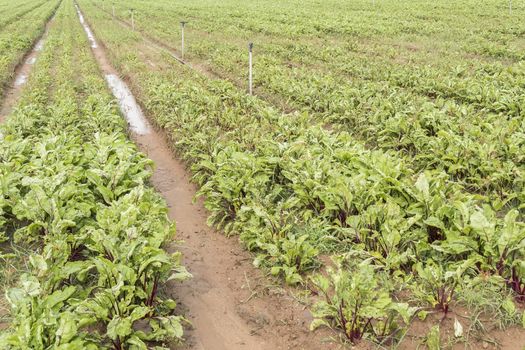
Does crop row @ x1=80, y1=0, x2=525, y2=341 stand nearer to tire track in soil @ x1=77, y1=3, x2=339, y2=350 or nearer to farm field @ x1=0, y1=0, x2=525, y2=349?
farm field @ x1=0, y1=0, x2=525, y2=349

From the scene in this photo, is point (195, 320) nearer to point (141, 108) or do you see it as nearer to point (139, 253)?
point (139, 253)

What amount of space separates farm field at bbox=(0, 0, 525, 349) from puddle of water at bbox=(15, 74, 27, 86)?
4.80 m

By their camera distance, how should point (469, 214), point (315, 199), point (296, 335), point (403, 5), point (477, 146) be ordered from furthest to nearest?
point (403, 5), point (477, 146), point (315, 199), point (469, 214), point (296, 335)

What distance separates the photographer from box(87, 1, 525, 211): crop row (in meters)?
6.69

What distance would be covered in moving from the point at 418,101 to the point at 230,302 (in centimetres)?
725

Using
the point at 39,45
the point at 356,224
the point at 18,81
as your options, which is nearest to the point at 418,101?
the point at 356,224

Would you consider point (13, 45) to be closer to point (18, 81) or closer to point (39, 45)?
point (39, 45)

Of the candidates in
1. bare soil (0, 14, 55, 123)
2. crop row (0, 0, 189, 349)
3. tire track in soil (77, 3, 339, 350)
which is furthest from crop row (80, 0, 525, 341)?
bare soil (0, 14, 55, 123)

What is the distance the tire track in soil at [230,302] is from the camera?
4.23 meters

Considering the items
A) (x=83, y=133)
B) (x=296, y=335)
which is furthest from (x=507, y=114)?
(x=83, y=133)

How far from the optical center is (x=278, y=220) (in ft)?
18.1

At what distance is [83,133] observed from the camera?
8.90 metres

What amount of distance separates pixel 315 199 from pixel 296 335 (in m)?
2.20

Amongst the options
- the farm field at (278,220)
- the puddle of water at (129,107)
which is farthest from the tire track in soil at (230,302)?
the puddle of water at (129,107)
